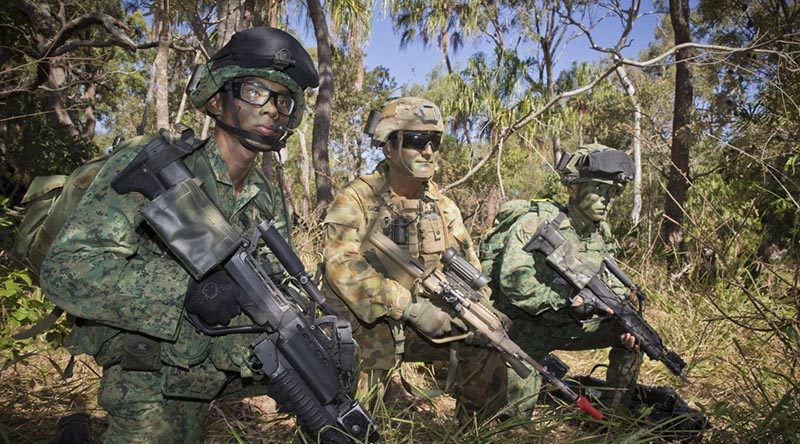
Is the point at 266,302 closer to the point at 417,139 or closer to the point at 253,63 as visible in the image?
the point at 253,63

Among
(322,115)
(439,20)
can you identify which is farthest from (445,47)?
(322,115)

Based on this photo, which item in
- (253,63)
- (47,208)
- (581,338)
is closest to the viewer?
(47,208)

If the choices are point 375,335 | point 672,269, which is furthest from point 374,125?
point 672,269

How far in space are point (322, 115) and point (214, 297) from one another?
6.79 meters

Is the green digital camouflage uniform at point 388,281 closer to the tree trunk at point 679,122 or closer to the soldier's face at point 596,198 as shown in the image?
the soldier's face at point 596,198

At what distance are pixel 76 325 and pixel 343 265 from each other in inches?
56.1

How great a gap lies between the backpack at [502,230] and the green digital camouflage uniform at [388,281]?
32 centimetres

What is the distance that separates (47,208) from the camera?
85.4 inches

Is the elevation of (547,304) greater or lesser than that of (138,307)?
lesser

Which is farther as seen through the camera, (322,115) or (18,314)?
(322,115)

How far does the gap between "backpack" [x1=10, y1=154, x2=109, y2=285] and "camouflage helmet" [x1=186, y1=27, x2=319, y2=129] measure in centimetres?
52

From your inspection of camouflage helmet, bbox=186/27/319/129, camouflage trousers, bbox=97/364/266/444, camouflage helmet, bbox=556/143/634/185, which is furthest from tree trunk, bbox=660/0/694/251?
camouflage trousers, bbox=97/364/266/444

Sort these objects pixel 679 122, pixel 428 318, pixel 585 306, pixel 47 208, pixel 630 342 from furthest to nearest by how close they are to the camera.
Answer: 1. pixel 679 122
2. pixel 630 342
3. pixel 585 306
4. pixel 428 318
5. pixel 47 208

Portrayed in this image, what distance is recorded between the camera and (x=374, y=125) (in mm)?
3570
